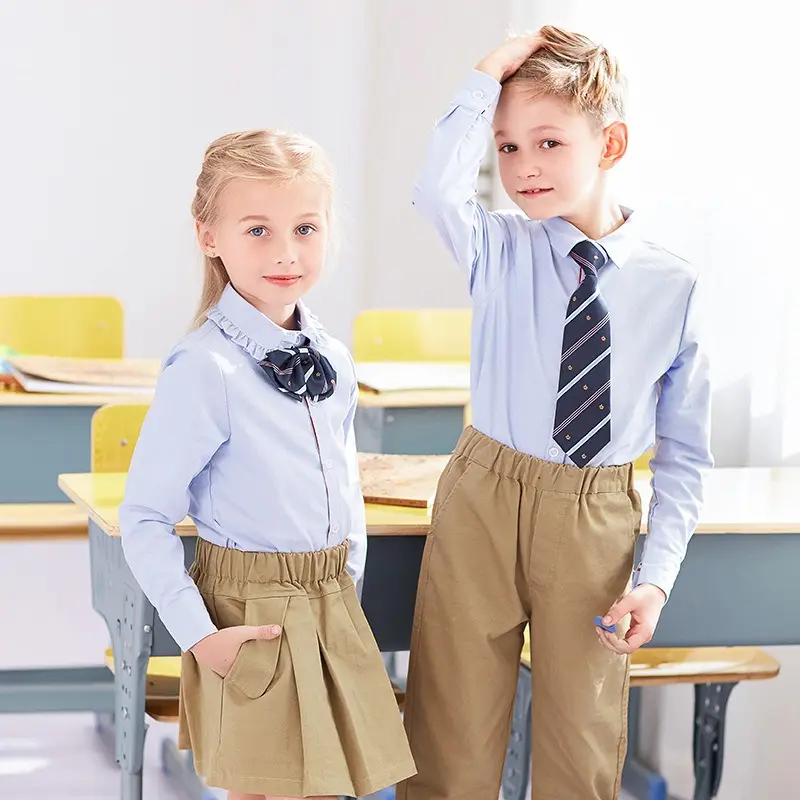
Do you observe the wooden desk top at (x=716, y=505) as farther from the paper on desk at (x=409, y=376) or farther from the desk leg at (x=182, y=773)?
the paper on desk at (x=409, y=376)

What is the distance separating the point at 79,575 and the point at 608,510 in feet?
10.4

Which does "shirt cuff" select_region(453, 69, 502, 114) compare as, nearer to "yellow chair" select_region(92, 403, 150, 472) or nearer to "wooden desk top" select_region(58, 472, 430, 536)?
"wooden desk top" select_region(58, 472, 430, 536)

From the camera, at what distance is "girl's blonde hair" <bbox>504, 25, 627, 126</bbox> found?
149cm

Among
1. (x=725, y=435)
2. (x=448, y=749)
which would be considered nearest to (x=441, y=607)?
(x=448, y=749)

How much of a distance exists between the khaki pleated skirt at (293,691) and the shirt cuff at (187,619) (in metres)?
0.05

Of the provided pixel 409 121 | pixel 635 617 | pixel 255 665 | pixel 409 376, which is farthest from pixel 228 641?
pixel 409 121

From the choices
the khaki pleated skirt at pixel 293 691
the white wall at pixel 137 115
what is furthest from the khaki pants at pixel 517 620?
the white wall at pixel 137 115

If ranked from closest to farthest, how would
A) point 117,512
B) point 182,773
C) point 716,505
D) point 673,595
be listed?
point 117,512, point 673,595, point 716,505, point 182,773

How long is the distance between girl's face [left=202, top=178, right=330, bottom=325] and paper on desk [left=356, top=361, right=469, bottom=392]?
1429 mm

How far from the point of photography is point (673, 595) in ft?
5.96

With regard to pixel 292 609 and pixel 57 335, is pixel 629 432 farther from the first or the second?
pixel 57 335

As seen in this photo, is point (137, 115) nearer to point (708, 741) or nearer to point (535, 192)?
point (708, 741)

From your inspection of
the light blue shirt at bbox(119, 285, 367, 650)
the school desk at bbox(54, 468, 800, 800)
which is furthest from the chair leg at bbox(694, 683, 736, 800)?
the light blue shirt at bbox(119, 285, 367, 650)

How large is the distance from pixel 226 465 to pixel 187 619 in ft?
0.56
